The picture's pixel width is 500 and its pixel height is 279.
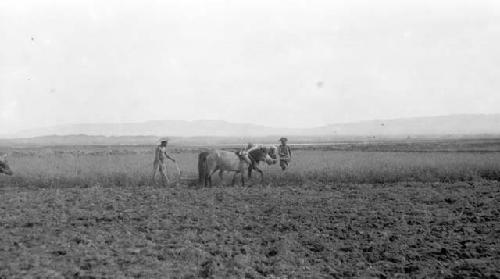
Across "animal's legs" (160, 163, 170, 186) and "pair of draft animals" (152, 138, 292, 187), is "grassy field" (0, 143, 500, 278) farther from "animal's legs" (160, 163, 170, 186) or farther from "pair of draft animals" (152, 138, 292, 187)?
"pair of draft animals" (152, 138, 292, 187)

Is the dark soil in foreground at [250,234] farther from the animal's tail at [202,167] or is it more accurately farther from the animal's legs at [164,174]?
the animal's legs at [164,174]

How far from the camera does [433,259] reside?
845 cm

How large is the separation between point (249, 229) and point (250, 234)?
2.03 ft

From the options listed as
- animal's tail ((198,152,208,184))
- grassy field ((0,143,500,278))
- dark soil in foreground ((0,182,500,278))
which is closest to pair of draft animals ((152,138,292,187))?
animal's tail ((198,152,208,184))

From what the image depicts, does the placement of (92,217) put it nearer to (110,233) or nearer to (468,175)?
(110,233)

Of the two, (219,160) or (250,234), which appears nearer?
(250,234)

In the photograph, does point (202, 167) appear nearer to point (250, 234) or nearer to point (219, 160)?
point (219, 160)

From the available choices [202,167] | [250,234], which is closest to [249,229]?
[250,234]

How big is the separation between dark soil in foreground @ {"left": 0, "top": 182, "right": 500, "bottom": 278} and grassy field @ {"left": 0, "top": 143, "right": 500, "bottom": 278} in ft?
0.09

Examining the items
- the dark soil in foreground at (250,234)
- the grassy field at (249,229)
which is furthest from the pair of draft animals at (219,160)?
the dark soil in foreground at (250,234)

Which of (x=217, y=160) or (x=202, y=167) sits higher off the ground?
(x=217, y=160)

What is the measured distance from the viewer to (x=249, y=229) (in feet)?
35.6

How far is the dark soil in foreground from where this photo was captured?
787 centimetres

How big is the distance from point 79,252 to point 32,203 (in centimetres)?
630
